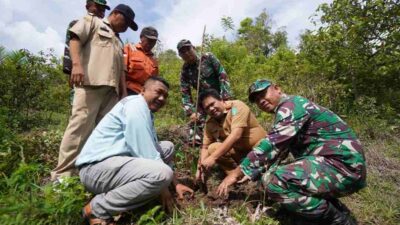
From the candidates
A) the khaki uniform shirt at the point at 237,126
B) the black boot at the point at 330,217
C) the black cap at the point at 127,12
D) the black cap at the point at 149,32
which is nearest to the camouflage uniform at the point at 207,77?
the black cap at the point at 149,32

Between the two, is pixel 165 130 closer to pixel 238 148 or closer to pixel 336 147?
pixel 238 148

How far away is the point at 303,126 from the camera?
107 inches

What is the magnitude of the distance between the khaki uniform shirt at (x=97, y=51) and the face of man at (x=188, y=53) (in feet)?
2.99

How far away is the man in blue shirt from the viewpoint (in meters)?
2.59

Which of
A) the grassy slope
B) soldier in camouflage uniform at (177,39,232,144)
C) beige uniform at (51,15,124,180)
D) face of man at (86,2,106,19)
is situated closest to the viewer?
the grassy slope

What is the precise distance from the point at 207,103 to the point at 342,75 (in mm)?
5759

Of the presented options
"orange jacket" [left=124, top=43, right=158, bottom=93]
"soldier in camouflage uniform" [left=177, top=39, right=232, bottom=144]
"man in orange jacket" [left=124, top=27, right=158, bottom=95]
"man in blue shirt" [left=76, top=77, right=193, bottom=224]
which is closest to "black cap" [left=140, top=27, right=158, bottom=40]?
"man in orange jacket" [left=124, top=27, right=158, bottom=95]

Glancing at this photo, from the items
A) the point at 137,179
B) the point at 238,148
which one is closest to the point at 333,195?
the point at 238,148

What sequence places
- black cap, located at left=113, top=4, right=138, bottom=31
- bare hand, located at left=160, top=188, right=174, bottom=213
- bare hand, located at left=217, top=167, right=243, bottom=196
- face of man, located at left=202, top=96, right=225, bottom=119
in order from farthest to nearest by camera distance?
black cap, located at left=113, top=4, right=138, bottom=31 < face of man, located at left=202, top=96, right=225, bottom=119 < bare hand, located at left=160, top=188, right=174, bottom=213 < bare hand, located at left=217, top=167, right=243, bottom=196

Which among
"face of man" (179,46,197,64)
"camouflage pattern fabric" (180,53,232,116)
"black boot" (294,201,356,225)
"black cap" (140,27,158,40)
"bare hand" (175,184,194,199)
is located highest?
"black cap" (140,27,158,40)

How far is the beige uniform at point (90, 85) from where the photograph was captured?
10.8 ft

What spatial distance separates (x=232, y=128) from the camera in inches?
130

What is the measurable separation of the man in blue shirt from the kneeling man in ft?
2.22

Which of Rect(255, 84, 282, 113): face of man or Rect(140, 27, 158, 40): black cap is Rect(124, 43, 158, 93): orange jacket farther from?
Rect(255, 84, 282, 113): face of man
